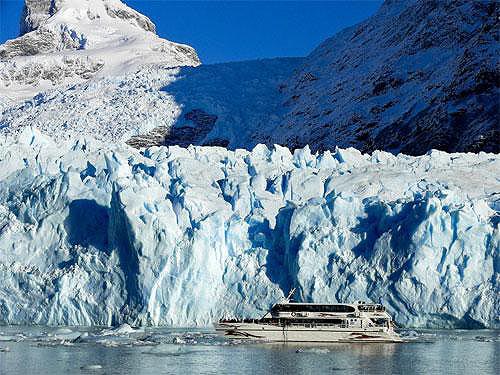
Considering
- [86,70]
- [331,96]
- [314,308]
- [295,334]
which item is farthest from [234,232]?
[86,70]

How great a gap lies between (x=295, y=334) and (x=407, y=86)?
4264 cm

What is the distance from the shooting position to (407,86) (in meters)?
72.4

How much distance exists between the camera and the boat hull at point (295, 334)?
3234cm

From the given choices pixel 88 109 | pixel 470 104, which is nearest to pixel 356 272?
pixel 470 104

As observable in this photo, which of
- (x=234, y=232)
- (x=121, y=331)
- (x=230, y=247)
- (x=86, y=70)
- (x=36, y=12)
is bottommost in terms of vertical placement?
(x=121, y=331)

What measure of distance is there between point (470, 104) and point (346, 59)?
23.6 m

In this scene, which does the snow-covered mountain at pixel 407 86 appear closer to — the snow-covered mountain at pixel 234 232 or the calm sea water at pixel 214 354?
the snow-covered mountain at pixel 234 232

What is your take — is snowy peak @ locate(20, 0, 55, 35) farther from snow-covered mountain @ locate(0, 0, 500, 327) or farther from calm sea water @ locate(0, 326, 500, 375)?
calm sea water @ locate(0, 326, 500, 375)

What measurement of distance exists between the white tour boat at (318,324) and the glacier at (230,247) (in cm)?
140

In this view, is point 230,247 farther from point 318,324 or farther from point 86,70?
point 86,70

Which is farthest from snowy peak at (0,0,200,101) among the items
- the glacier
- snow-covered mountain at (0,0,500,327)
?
the glacier

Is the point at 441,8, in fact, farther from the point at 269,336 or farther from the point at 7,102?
the point at 269,336

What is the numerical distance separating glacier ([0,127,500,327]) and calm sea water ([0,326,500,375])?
43.9 inches

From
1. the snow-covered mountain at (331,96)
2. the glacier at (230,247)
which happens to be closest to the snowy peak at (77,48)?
the snow-covered mountain at (331,96)
